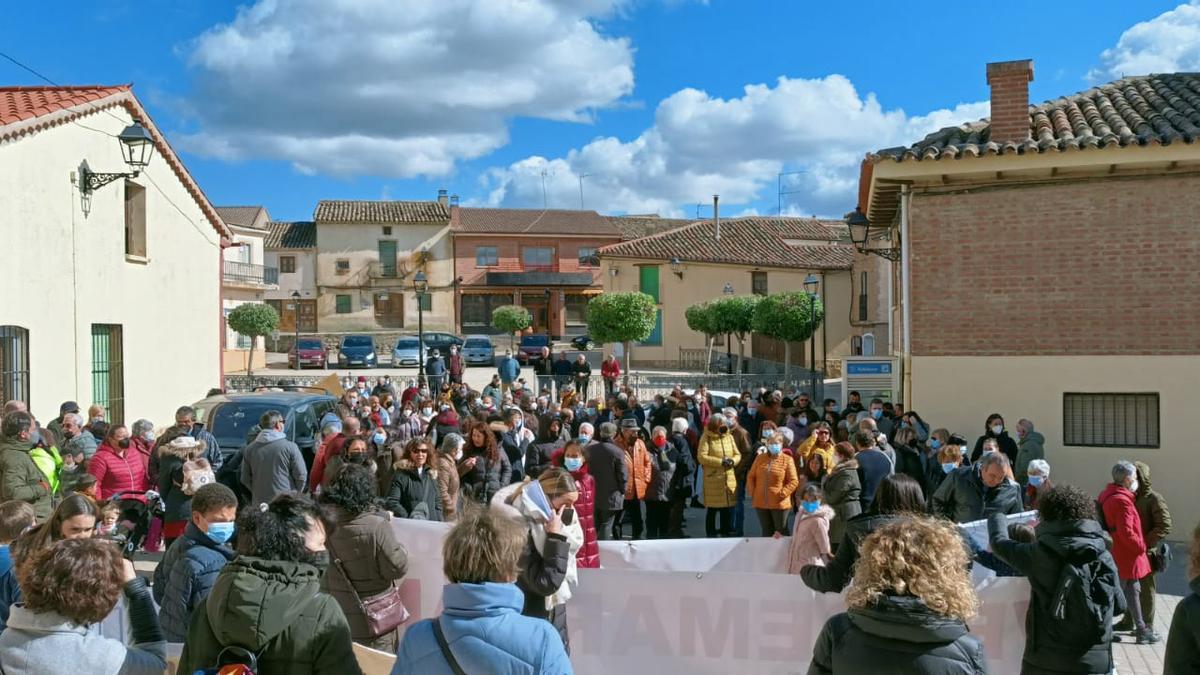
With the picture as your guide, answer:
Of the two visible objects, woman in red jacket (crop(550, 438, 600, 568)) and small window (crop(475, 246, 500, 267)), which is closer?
woman in red jacket (crop(550, 438, 600, 568))

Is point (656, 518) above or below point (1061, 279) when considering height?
below

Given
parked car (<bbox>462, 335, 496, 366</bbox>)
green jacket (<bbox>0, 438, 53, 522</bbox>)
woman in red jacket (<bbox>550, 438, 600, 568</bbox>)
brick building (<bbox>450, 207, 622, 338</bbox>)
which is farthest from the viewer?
brick building (<bbox>450, 207, 622, 338</bbox>)

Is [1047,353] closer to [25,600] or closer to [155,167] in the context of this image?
[25,600]

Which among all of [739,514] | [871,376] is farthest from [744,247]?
[739,514]

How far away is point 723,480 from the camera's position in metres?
11.1

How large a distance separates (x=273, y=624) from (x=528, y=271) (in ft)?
174

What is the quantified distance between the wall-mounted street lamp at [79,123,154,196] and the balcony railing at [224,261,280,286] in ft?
99.8

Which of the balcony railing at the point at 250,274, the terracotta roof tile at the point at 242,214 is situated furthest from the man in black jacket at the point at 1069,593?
the terracotta roof tile at the point at 242,214

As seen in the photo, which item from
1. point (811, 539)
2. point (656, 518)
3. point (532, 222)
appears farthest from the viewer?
point (532, 222)

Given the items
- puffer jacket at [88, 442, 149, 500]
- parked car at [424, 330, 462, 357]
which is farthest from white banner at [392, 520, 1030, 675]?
parked car at [424, 330, 462, 357]

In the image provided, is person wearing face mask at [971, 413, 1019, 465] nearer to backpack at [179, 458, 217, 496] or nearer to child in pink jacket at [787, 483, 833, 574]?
child in pink jacket at [787, 483, 833, 574]

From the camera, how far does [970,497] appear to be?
25.9ft

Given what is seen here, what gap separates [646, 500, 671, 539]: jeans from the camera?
1129cm

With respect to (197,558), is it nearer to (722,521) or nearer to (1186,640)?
(1186,640)
